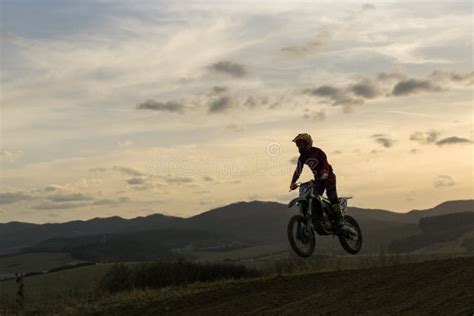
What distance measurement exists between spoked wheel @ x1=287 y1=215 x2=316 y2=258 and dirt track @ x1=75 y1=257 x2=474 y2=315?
3.29 feet

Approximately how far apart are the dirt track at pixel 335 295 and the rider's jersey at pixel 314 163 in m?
2.74

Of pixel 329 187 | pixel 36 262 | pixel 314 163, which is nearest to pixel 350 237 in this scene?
pixel 329 187

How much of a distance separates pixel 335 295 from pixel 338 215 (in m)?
2.54

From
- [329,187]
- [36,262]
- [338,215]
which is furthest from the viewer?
[36,262]

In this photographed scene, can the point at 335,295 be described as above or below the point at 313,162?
below

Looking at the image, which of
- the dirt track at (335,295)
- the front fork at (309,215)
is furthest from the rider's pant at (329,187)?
the dirt track at (335,295)

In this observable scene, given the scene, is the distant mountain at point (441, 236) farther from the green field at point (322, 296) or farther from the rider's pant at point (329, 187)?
the rider's pant at point (329, 187)

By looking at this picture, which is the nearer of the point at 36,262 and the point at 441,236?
the point at 36,262

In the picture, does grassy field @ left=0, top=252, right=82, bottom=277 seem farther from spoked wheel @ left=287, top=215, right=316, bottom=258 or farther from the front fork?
the front fork

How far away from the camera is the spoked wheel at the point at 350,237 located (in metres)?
16.3

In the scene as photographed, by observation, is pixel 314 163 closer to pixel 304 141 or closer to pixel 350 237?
pixel 304 141

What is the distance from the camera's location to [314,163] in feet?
48.6

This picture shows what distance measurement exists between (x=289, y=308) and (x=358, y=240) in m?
4.05

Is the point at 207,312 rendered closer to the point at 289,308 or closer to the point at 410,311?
the point at 289,308
